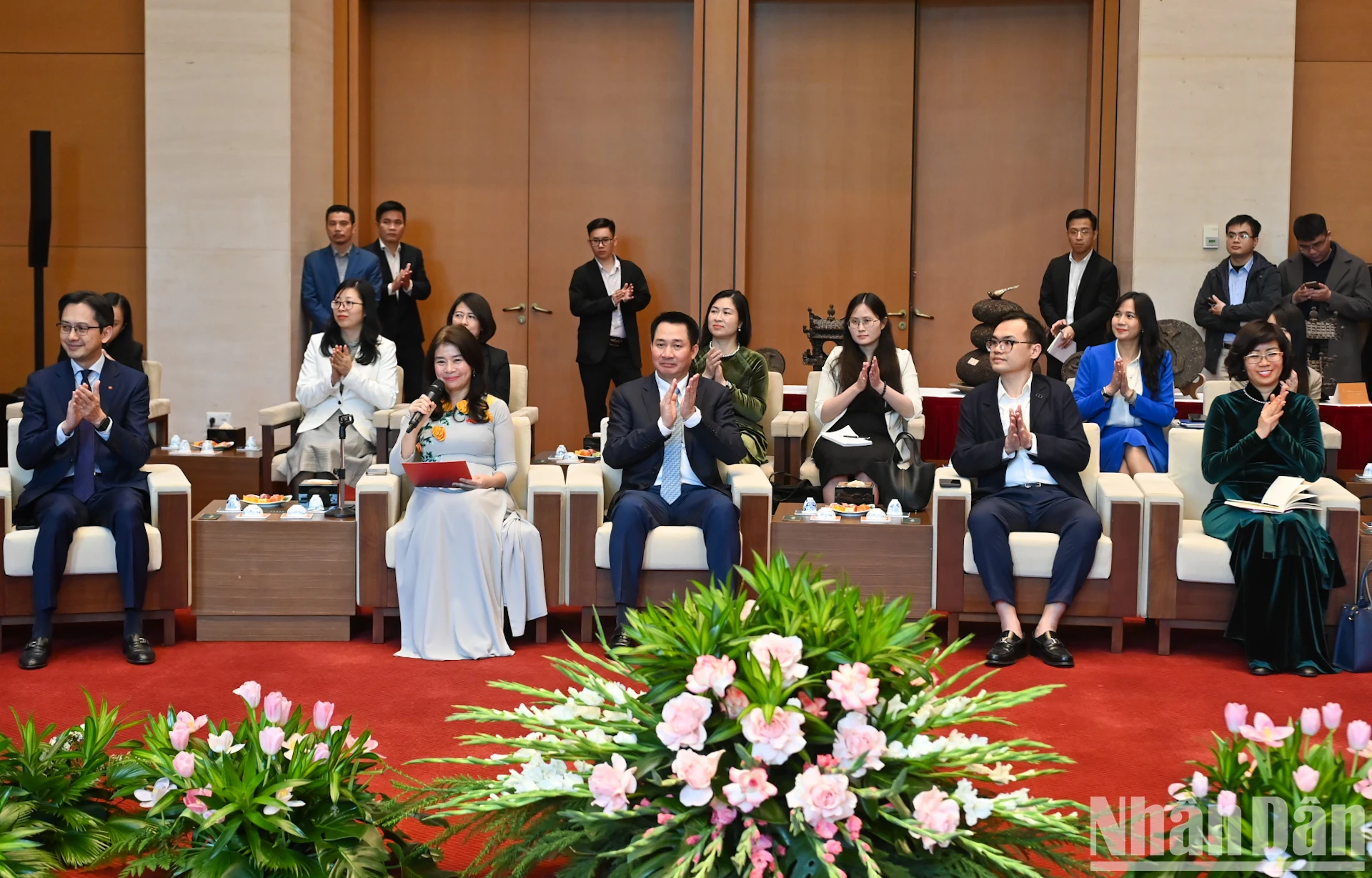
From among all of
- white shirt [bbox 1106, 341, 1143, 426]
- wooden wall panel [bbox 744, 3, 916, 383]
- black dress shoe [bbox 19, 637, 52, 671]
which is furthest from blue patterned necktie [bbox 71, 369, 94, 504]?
wooden wall panel [bbox 744, 3, 916, 383]

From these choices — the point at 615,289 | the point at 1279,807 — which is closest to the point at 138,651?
the point at 1279,807

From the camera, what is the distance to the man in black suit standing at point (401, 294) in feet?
27.3

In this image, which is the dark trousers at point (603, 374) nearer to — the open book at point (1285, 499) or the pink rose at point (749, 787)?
the open book at point (1285, 499)

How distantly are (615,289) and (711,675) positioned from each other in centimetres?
641

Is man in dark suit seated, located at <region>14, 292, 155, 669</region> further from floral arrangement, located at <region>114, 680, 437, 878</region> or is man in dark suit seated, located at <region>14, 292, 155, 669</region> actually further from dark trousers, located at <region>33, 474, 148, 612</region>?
floral arrangement, located at <region>114, 680, 437, 878</region>

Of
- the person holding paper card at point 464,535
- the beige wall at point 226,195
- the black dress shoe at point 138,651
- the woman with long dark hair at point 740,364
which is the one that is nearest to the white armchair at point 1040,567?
the woman with long dark hair at point 740,364

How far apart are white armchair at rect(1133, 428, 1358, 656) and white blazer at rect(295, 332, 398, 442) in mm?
3372

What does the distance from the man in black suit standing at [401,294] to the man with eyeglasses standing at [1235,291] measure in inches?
172

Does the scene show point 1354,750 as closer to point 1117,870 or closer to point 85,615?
point 1117,870

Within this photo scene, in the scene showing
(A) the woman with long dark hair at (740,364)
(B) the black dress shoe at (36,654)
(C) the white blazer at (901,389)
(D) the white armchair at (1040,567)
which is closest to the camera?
(B) the black dress shoe at (36,654)

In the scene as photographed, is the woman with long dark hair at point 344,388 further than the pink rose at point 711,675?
Yes

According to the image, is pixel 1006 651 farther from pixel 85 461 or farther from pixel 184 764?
pixel 85 461

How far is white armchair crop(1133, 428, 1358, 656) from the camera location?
5.00 meters

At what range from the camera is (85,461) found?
16.5 feet
